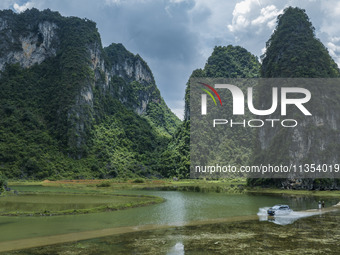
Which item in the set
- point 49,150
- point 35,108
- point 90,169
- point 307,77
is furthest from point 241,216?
point 35,108

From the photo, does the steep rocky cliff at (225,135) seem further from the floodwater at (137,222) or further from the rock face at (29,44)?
the floodwater at (137,222)

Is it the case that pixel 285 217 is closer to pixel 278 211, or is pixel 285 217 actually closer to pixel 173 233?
pixel 278 211

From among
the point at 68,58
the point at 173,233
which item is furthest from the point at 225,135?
the point at 173,233

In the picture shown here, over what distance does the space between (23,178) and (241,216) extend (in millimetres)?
82019

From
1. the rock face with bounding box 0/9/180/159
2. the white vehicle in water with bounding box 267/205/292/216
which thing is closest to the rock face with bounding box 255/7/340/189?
the white vehicle in water with bounding box 267/205/292/216

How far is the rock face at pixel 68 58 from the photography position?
123125mm

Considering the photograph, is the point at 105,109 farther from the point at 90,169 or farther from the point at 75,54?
the point at 90,169

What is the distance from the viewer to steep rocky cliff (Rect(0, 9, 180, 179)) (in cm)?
12162

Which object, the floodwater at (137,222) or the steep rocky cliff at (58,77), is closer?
the floodwater at (137,222)

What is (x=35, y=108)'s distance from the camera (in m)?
130

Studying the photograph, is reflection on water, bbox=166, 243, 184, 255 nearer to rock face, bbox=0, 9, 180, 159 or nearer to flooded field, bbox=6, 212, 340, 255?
flooded field, bbox=6, 212, 340, 255

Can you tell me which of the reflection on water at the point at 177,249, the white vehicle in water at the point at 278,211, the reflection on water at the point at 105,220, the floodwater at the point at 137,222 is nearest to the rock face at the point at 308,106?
the white vehicle in water at the point at 278,211

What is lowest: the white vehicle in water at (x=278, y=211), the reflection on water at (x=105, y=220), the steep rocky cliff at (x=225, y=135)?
the reflection on water at (x=105, y=220)

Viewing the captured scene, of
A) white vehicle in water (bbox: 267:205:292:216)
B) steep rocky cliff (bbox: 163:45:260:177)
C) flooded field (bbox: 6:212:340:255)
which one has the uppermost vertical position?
steep rocky cliff (bbox: 163:45:260:177)
